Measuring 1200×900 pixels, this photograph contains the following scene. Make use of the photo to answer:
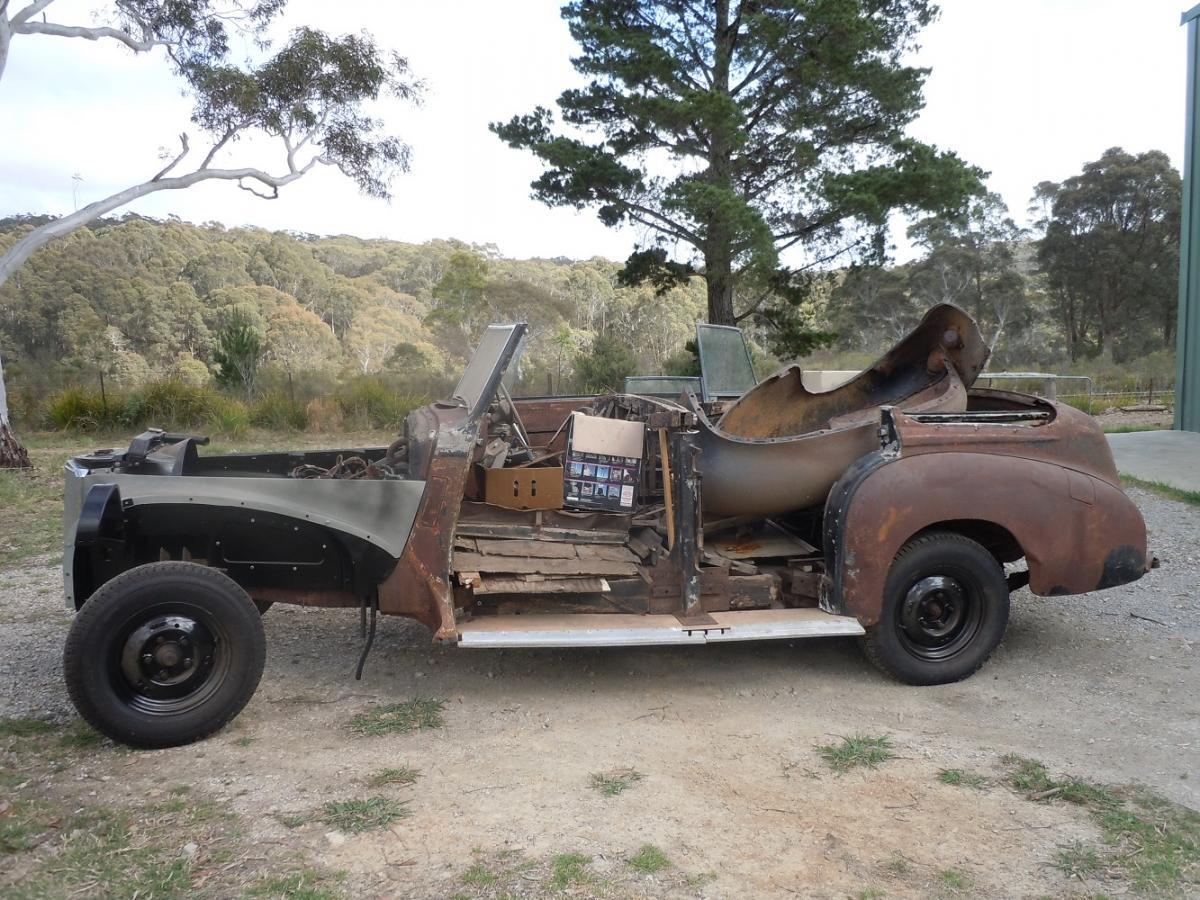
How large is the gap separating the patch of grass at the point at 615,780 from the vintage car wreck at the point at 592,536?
65cm

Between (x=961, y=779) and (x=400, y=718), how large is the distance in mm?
2398

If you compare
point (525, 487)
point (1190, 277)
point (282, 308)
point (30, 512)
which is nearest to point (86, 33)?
point (30, 512)

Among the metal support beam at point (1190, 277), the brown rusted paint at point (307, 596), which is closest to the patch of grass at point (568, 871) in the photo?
the brown rusted paint at point (307, 596)

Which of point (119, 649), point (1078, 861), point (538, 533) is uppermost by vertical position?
point (538, 533)

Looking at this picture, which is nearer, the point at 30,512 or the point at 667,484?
the point at 667,484

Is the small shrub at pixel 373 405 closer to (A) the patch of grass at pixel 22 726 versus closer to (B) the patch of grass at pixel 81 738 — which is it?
(A) the patch of grass at pixel 22 726

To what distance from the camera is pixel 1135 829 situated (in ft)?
10.5

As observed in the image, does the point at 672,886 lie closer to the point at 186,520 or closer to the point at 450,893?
the point at 450,893

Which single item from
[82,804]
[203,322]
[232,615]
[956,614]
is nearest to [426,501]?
[232,615]

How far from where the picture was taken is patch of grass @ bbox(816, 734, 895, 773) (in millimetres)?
3758

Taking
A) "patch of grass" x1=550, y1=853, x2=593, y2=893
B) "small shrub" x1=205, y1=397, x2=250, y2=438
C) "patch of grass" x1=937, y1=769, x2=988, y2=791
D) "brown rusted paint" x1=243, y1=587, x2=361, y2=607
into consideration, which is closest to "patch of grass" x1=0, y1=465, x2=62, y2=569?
"small shrub" x1=205, y1=397, x2=250, y2=438

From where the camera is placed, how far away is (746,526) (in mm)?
5332

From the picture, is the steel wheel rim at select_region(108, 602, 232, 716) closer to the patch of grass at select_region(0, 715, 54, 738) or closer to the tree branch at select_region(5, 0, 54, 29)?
the patch of grass at select_region(0, 715, 54, 738)

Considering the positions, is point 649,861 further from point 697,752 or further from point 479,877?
point 697,752
